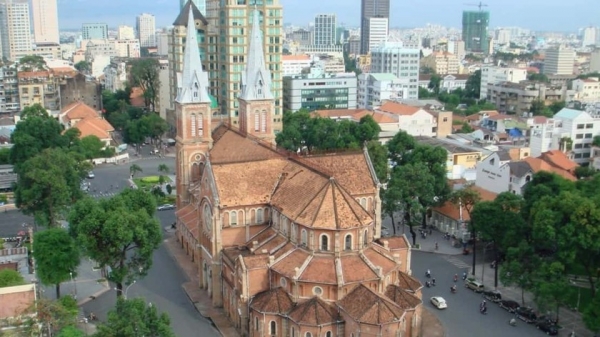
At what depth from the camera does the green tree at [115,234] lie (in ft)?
161

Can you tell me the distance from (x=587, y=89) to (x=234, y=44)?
90.2 meters

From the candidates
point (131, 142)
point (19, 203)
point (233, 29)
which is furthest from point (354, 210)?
point (131, 142)

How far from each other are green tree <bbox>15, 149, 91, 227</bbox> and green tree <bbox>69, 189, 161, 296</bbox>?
13191mm

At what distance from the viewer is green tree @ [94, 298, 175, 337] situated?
40.0 m

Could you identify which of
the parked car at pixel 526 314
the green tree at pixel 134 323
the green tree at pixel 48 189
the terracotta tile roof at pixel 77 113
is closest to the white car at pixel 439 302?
the parked car at pixel 526 314

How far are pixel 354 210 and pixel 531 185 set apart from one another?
81.7 feet

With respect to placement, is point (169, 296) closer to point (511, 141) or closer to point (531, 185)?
point (531, 185)

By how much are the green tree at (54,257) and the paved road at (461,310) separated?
29790mm

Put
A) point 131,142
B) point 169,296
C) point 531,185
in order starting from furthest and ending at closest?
1. point 131,142
2. point 531,185
3. point 169,296

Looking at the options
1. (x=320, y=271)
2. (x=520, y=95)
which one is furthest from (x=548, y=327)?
(x=520, y=95)

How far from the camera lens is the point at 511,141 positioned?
11062cm

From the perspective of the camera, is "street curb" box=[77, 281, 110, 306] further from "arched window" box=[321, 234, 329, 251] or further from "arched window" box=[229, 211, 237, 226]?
"arched window" box=[321, 234, 329, 251]

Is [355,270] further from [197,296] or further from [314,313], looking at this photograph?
[197,296]

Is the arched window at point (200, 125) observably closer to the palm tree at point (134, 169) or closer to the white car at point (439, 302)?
the white car at point (439, 302)
